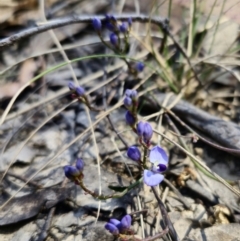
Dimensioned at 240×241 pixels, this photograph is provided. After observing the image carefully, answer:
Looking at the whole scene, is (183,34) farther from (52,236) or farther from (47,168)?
(52,236)

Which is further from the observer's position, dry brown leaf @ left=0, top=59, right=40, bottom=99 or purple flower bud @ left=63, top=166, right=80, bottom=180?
dry brown leaf @ left=0, top=59, right=40, bottom=99

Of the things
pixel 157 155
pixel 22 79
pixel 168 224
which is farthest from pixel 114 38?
pixel 168 224

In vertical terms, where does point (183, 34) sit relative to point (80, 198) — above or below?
above

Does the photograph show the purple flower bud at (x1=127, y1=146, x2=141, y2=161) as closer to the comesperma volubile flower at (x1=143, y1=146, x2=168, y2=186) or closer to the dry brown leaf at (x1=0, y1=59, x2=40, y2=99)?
the comesperma volubile flower at (x1=143, y1=146, x2=168, y2=186)

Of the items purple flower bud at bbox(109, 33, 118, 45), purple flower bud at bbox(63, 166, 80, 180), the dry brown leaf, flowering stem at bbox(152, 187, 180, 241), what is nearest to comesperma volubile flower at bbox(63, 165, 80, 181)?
purple flower bud at bbox(63, 166, 80, 180)

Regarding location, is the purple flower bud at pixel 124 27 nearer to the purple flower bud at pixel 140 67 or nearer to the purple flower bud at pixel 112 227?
the purple flower bud at pixel 140 67

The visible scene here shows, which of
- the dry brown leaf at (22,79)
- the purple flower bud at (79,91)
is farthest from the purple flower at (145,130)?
the dry brown leaf at (22,79)

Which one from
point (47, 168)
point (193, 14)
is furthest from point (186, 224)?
point (193, 14)
